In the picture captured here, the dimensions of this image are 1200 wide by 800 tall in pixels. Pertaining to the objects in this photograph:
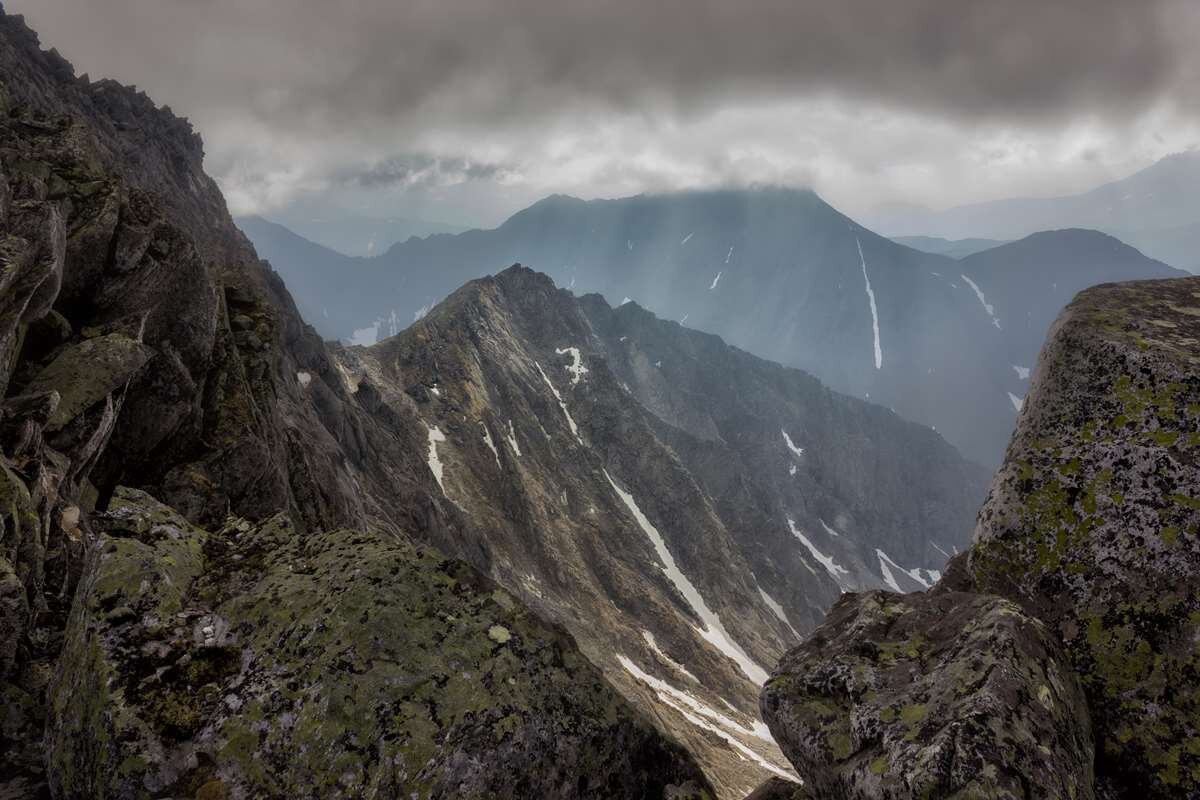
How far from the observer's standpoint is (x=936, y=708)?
6.46 meters

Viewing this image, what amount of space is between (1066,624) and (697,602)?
468ft

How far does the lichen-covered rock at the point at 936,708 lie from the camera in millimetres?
5730

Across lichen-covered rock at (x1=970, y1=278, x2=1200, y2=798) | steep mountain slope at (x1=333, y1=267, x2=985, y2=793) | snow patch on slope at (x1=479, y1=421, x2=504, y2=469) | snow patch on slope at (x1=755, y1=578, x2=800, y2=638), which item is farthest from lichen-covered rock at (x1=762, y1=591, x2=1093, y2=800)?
snow patch on slope at (x1=755, y1=578, x2=800, y2=638)

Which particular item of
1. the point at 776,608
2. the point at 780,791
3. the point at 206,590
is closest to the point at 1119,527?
the point at 780,791

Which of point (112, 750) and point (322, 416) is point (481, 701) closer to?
point (112, 750)

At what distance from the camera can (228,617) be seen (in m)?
8.16

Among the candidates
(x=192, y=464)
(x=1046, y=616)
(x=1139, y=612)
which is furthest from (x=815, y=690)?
(x=192, y=464)

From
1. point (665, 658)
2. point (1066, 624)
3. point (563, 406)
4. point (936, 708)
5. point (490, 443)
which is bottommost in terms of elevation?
point (665, 658)

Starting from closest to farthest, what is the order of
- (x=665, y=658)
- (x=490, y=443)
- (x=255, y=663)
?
(x=255, y=663)
(x=665, y=658)
(x=490, y=443)

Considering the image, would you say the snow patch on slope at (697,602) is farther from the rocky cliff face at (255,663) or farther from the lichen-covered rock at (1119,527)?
the rocky cliff face at (255,663)

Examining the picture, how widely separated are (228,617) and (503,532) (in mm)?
94232

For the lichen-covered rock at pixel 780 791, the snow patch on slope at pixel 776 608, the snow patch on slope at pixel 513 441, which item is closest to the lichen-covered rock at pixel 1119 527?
the lichen-covered rock at pixel 780 791

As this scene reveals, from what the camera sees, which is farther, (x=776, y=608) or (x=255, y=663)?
(x=776, y=608)

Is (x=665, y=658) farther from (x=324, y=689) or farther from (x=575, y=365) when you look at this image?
(x=324, y=689)
